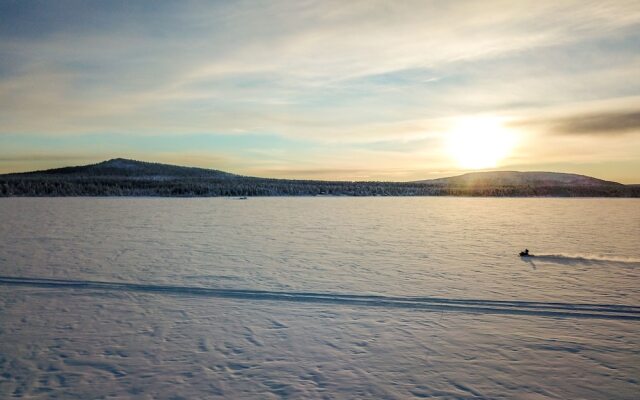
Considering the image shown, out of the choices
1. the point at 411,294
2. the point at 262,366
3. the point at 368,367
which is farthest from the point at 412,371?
the point at 411,294

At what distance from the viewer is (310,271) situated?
26.8 ft

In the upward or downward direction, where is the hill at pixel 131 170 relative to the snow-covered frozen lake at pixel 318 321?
upward

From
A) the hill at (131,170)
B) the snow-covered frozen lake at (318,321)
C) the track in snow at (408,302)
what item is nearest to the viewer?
the snow-covered frozen lake at (318,321)

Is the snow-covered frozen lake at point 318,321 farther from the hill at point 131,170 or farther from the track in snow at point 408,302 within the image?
the hill at point 131,170

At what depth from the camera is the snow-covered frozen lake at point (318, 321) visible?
3.91m

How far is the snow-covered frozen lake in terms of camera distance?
3.91m

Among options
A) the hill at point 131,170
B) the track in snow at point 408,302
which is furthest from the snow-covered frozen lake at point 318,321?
the hill at point 131,170

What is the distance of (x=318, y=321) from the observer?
5.45 m

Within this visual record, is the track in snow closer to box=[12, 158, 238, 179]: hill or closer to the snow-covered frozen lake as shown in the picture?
the snow-covered frozen lake

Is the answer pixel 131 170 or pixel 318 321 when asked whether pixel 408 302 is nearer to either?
pixel 318 321

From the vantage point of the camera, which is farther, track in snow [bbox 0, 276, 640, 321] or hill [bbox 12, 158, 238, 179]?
hill [bbox 12, 158, 238, 179]

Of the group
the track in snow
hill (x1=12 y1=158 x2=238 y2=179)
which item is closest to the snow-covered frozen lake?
the track in snow

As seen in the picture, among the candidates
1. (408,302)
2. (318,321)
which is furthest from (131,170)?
(318,321)

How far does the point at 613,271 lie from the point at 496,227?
295 inches
